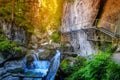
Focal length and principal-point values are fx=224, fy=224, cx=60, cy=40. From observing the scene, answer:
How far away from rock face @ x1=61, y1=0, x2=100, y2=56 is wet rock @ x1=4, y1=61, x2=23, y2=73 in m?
4.61

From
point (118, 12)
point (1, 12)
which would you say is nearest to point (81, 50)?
point (118, 12)

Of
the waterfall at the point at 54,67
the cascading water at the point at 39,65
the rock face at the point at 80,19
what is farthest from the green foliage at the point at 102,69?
the cascading water at the point at 39,65


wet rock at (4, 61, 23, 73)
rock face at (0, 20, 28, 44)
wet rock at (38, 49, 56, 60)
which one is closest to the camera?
wet rock at (4, 61, 23, 73)

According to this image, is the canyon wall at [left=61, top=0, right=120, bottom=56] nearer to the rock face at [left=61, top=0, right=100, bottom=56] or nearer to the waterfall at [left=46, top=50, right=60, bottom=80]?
the rock face at [left=61, top=0, right=100, bottom=56]

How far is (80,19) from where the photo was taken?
1770 cm

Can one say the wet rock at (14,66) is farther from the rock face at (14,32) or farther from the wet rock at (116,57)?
the wet rock at (116,57)

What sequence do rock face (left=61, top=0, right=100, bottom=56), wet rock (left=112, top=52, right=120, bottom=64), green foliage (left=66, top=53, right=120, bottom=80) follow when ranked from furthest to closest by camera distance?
rock face (left=61, top=0, right=100, bottom=56)
wet rock (left=112, top=52, right=120, bottom=64)
green foliage (left=66, top=53, right=120, bottom=80)

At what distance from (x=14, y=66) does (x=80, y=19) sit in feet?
20.6

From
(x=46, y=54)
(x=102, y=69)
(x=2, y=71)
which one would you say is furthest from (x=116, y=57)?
(x=46, y=54)

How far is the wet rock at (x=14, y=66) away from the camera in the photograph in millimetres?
14969

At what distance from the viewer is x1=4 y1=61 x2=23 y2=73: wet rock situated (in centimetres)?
1497

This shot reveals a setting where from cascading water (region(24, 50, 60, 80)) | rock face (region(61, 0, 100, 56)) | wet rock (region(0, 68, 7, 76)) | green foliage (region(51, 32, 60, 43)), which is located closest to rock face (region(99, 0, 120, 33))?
rock face (region(61, 0, 100, 56))

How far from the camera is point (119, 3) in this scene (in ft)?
44.2

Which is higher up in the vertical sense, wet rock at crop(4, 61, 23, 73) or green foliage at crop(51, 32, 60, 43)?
green foliage at crop(51, 32, 60, 43)
